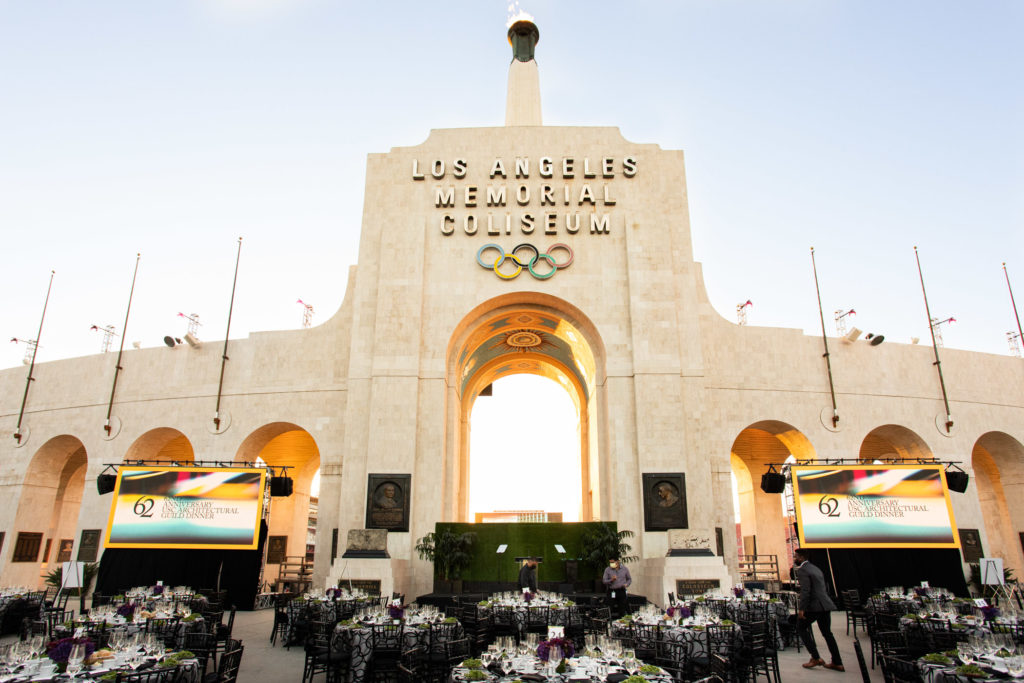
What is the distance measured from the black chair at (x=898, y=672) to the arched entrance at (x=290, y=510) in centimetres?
2237

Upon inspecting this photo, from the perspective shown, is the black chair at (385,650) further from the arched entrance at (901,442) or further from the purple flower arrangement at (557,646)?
the arched entrance at (901,442)

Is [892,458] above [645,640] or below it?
above

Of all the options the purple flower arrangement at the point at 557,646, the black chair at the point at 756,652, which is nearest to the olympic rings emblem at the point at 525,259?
the black chair at the point at 756,652

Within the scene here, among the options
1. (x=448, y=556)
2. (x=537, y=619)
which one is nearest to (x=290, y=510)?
(x=448, y=556)

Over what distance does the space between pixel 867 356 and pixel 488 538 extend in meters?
15.7

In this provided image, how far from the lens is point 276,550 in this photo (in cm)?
2772

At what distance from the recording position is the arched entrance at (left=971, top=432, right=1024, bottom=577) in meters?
24.8

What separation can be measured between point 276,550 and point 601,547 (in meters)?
16.0

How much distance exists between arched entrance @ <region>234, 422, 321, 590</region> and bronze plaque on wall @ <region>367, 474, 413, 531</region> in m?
6.95

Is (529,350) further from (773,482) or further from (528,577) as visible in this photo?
(528,577)

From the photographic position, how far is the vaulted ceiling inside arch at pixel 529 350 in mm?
24234

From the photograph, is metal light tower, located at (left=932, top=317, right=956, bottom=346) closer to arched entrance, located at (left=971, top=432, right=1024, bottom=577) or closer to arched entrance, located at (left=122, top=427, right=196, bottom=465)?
arched entrance, located at (left=971, top=432, right=1024, bottom=577)

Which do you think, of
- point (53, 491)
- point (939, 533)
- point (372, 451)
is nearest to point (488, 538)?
point (372, 451)

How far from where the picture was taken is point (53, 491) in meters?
25.9
